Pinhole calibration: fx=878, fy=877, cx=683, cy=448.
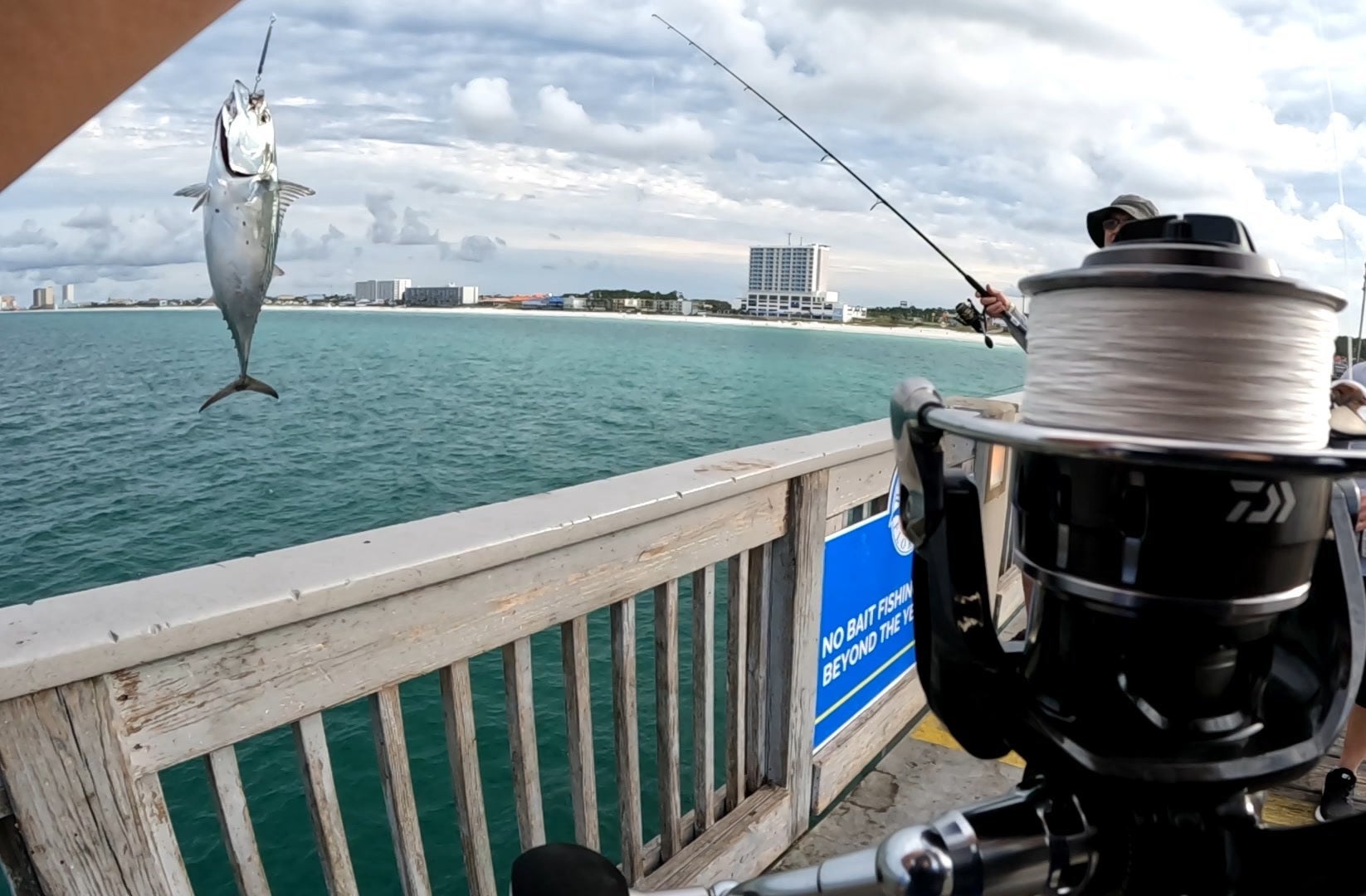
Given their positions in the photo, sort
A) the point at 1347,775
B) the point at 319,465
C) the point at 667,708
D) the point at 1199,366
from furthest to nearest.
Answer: the point at 319,465 → the point at 1347,775 → the point at 667,708 → the point at 1199,366

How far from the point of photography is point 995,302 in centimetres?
398

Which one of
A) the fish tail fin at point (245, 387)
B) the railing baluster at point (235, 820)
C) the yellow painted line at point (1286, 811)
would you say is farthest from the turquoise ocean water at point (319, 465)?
the yellow painted line at point (1286, 811)

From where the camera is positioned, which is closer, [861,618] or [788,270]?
[861,618]

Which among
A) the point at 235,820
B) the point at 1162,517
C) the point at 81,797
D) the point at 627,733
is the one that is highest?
the point at 1162,517

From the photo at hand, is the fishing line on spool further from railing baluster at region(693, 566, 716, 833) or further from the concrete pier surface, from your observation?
the concrete pier surface

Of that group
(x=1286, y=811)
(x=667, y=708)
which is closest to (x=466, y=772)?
(x=667, y=708)

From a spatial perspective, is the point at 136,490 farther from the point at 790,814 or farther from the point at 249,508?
the point at 790,814

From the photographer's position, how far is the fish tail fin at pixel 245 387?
1.21 meters

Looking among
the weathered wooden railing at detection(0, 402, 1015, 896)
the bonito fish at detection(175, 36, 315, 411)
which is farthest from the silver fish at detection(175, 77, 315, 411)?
the weathered wooden railing at detection(0, 402, 1015, 896)

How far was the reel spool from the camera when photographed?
0.74 metres

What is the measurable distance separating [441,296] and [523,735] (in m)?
1.32

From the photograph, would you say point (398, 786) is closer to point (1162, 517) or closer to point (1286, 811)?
point (1162, 517)

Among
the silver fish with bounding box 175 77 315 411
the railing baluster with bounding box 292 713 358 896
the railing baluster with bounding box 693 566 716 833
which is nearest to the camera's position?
the silver fish with bounding box 175 77 315 411

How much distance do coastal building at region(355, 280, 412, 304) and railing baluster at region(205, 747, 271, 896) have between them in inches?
50.0
